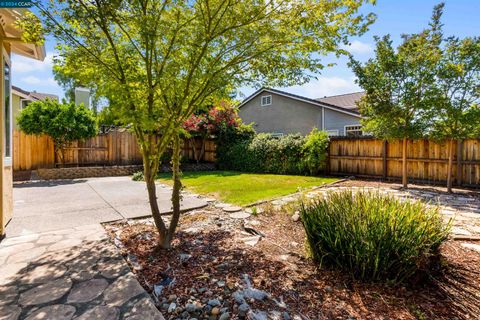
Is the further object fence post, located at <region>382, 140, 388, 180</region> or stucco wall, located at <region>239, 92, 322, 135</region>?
stucco wall, located at <region>239, 92, 322, 135</region>

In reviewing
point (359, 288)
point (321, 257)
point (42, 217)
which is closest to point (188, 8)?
point (321, 257)

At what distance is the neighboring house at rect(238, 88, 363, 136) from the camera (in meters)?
15.0

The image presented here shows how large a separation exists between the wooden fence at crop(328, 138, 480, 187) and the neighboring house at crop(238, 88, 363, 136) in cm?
388

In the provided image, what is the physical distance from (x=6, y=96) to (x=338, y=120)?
1476 centimetres

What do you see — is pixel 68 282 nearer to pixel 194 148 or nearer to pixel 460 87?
pixel 460 87

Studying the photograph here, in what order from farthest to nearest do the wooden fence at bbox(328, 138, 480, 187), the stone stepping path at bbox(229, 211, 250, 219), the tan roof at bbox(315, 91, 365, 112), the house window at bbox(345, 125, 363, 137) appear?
the tan roof at bbox(315, 91, 365, 112) → the house window at bbox(345, 125, 363, 137) → the wooden fence at bbox(328, 138, 480, 187) → the stone stepping path at bbox(229, 211, 250, 219)

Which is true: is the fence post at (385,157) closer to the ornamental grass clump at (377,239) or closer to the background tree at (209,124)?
the background tree at (209,124)

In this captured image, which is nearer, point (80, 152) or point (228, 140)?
point (80, 152)

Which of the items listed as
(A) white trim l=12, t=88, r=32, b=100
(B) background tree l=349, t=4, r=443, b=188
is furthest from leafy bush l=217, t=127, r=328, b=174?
(A) white trim l=12, t=88, r=32, b=100

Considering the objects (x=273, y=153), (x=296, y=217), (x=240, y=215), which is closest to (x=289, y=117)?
(x=273, y=153)

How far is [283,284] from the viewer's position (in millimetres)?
2609

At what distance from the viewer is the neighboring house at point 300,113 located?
1503 centimetres

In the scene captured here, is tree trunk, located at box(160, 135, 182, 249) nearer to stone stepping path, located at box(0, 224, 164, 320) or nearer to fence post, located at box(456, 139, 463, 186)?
Result: stone stepping path, located at box(0, 224, 164, 320)

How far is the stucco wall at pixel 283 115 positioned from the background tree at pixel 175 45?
523 inches
